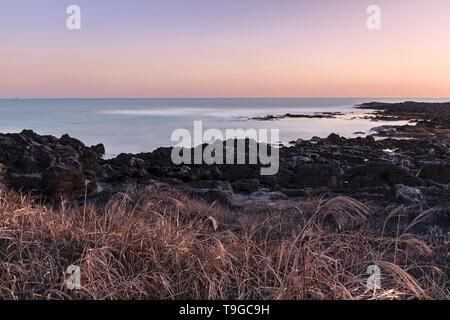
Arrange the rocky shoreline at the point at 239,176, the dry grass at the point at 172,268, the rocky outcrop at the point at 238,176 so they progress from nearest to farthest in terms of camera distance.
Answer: the dry grass at the point at 172,268 < the rocky shoreline at the point at 239,176 < the rocky outcrop at the point at 238,176

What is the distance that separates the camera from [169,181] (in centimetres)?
1827

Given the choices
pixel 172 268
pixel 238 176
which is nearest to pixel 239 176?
pixel 238 176

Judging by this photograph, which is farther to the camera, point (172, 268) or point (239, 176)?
point (239, 176)

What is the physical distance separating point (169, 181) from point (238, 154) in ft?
23.0

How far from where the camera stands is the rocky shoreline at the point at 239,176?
12.5m

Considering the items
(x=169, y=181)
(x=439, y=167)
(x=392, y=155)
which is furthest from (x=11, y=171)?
(x=392, y=155)

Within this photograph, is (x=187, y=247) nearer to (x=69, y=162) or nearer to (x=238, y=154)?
(x=69, y=162)

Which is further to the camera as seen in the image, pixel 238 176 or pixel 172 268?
pixel 238 176

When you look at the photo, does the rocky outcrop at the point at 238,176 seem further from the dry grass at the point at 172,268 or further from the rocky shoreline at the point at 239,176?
the dry grass at the point at 172,268

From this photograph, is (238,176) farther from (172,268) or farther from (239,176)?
(172,268)

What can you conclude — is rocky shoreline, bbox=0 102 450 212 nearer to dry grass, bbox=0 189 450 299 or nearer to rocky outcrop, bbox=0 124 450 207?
rocky outcrop, bbox=0 124 450 207

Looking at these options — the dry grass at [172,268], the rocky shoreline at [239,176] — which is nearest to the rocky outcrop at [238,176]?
the rocky shoreline at [239,176]

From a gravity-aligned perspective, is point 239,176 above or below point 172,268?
below

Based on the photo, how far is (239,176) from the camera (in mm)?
20312
